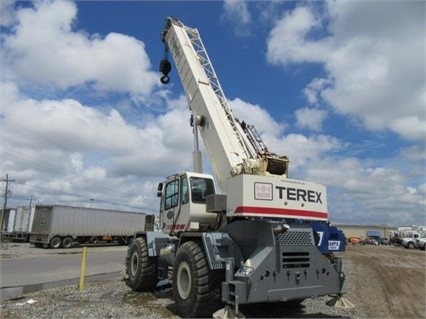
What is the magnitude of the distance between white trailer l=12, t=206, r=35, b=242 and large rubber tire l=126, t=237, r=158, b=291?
28.4 m

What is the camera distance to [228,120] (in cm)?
1148

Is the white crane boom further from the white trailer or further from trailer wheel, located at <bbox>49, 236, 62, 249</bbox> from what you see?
the white trailer

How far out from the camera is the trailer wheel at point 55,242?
114 ft

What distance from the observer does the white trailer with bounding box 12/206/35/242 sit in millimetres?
37500

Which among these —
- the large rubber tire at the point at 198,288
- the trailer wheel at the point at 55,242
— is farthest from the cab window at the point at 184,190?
the trailer wheel at the point at 55,242

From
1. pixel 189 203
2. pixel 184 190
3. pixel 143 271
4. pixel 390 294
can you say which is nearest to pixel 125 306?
pixel 143 271

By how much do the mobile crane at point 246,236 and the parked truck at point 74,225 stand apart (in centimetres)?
2653

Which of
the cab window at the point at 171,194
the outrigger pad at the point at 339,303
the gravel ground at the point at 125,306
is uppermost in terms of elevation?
the cab window at the point at 171,194

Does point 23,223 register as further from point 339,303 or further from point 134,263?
point 339,303

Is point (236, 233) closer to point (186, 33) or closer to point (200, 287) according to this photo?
point (200, 287)

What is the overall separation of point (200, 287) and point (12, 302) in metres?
4.99

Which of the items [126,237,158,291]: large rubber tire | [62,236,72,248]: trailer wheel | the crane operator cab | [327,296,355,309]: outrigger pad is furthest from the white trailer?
[327,296,355,309]: outrigger pad

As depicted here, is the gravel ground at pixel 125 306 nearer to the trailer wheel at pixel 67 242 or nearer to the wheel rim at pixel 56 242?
the wheel rim at pixel 56 242

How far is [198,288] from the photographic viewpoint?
827 centimetres
